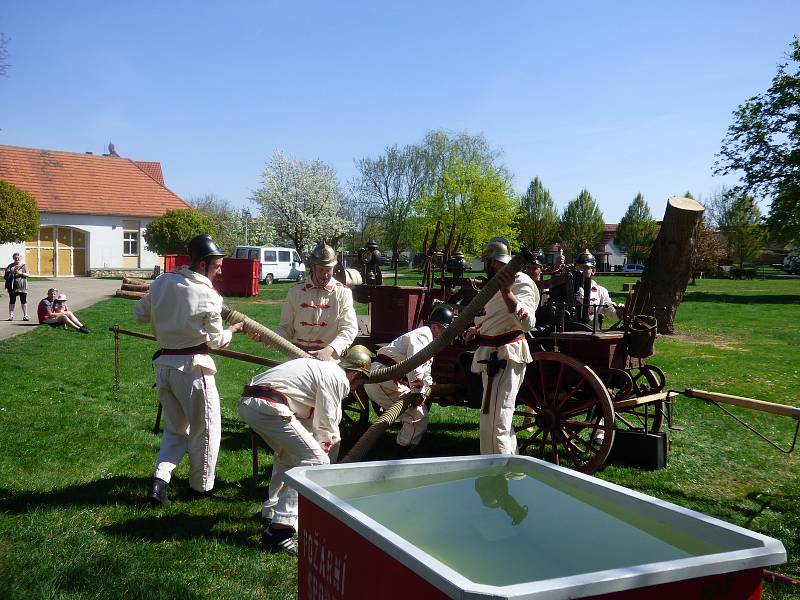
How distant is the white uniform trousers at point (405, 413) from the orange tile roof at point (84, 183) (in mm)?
33877

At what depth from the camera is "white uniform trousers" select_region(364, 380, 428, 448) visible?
22.1 ft

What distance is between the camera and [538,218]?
67.8 m

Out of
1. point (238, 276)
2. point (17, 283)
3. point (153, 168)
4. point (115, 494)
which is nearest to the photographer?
point (115, 494)

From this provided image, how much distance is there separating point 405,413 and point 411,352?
0.58 m

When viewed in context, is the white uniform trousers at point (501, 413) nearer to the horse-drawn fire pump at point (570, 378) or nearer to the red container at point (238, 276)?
the horse-drawn fire pump at point (570, 378)

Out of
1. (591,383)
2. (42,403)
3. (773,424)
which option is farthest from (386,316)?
(773,424)

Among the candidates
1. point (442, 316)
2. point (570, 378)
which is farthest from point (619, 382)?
point (442, 316)

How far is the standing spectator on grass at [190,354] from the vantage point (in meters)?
4.80

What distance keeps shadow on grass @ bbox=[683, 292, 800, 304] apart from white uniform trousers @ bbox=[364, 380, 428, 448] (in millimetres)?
23139

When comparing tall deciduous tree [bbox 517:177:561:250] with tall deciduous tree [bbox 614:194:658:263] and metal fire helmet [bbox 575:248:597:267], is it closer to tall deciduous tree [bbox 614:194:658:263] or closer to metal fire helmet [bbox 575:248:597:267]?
tall deciduous tree [bbox 614:194:658:263]

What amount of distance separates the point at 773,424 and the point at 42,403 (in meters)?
8.07

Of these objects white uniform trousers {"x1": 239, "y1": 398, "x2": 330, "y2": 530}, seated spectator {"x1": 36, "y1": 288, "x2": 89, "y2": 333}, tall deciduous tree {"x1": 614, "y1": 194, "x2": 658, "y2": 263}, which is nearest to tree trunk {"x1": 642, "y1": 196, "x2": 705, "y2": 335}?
white uniform trousers {"x1": 239, "y1": 398, "x2": 330, "y2": 530}

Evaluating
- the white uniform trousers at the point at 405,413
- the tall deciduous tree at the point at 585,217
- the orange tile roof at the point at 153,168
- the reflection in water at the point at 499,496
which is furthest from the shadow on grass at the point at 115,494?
the tall deciduous tree at the point at 585,217

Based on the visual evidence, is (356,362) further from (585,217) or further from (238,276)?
(585,217)
